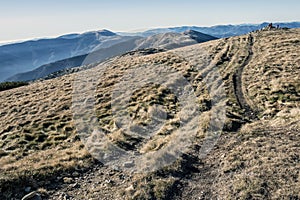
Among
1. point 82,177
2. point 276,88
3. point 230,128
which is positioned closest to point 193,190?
point 82,177

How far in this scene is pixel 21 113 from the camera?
30453 millimetres

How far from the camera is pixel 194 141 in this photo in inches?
770

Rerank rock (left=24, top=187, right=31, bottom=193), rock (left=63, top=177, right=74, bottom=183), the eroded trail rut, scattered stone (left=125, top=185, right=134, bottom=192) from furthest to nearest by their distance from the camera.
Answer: rock (left=63, top=177, right=74, bottom=183)
rock (left=24, top=187, right=31, bottom=193)
scattered stone (left=125, top=185, right=134, bottom=192)
the eroded trail rut

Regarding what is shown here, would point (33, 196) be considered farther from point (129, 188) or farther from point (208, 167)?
point (208, 167)

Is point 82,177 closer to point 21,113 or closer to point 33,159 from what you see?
point 33,159

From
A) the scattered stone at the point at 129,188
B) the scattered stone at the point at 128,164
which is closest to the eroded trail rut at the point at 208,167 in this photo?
the scattered stone at the point at 129,188

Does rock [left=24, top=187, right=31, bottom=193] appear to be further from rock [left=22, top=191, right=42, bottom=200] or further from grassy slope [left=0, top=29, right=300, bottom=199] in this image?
rock [left=22, top=191, right=42, bottom=200]

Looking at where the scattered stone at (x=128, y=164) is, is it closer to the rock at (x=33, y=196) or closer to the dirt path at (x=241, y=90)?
the rock at (x=33, y=196)

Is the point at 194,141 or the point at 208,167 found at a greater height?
the point at 194,141

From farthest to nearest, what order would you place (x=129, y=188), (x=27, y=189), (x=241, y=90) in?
(x=241, y=90), (x=27, y=189), (x=129, y=188)

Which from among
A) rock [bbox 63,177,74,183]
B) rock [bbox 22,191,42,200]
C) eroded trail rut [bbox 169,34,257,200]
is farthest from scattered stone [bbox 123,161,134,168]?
rock [bbox 22,191,42,200]

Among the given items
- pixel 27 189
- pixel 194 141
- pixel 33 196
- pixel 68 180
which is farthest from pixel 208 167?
pixel 27 189

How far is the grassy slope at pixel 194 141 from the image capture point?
14.5 metres

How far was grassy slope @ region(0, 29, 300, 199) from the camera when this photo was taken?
569 inches
